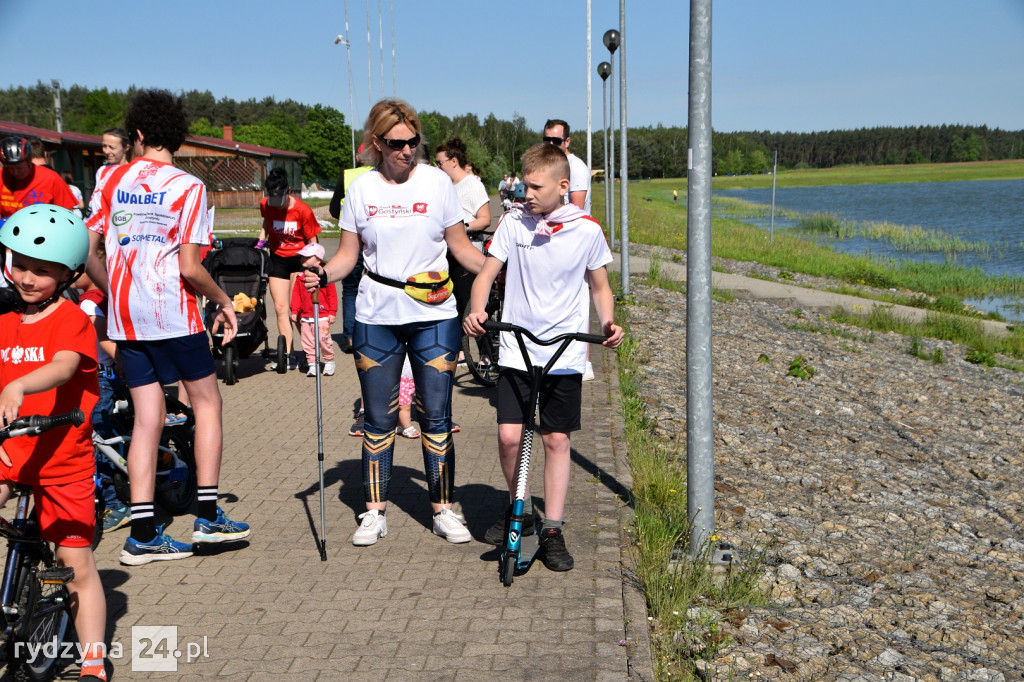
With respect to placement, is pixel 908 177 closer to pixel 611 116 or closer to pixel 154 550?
pixel 611 116

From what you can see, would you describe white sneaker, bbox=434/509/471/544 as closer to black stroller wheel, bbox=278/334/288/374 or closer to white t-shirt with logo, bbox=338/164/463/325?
white t-shirt with logo, bbox=338/164/463/325

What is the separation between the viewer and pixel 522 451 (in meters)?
4.96

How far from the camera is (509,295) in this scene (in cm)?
511

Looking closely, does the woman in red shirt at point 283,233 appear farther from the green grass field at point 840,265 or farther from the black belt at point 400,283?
the green grass field at point 840,265

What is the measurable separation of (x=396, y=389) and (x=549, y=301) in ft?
3.27

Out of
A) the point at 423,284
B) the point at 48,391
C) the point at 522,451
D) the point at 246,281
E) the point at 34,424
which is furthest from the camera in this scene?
the point at 246,281

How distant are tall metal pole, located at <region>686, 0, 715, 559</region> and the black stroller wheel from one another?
6028 mm

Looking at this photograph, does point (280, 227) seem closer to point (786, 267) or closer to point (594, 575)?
point (594, 575)

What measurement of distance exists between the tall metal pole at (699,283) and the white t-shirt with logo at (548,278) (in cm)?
49

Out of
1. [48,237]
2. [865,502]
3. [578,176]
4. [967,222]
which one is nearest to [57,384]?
[48,237]

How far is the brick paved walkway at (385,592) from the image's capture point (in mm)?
4027

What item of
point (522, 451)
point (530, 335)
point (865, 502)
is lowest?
point (865, 502)

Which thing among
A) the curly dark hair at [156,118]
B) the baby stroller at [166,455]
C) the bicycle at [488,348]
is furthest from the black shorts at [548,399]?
the bicycle at [488,348]

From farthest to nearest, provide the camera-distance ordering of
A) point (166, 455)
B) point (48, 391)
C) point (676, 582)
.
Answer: point (166, 455) → point (676, 582) → point (48, 391)
